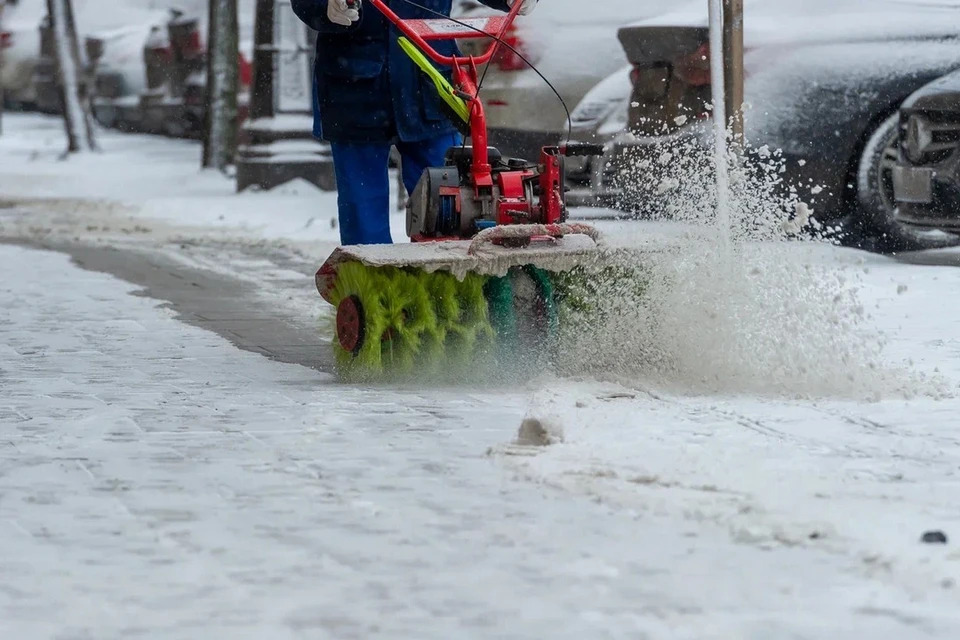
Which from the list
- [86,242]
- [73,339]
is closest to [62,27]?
[86,242]

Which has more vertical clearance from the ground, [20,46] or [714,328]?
[20,46]

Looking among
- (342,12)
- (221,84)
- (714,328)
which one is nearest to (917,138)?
(714,328)

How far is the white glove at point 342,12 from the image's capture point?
550 centimetres

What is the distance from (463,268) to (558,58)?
19.9 feet

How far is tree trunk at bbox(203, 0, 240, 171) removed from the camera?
15766mm

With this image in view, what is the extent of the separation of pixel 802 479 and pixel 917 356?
2030 millimetres

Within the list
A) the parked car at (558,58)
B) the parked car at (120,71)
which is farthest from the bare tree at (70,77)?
the parked car at (558,58)

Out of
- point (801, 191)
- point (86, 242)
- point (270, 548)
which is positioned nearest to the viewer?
point (270, 548)

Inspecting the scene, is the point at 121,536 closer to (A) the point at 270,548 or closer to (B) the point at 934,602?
(A) the point at 270,548

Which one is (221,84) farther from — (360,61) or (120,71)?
(360,61)

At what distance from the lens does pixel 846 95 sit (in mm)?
8883

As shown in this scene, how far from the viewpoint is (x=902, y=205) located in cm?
843

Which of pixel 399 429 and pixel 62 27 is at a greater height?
pixel 62 27

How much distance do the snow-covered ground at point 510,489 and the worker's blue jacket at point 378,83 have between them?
2.99ft
